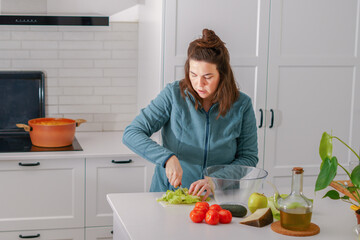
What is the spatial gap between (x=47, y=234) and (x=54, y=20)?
145 cm

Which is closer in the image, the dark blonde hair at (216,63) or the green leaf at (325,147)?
the green leaf at (325,147)

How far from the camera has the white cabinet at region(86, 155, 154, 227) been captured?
359cm

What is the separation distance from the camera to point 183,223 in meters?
2.16

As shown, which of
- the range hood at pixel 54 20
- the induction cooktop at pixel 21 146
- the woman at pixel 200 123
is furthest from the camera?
the range hood at pixel 54 20

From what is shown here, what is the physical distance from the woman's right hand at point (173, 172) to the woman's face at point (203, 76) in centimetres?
36

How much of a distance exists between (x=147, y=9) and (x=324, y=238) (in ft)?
7.70

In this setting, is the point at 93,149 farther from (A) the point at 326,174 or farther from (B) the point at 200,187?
(A) the point at 326,174

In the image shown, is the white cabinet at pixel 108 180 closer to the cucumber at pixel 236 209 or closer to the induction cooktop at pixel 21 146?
the induction cooktop at pixel 21 146

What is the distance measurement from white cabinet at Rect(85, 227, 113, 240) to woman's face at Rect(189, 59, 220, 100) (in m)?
1.47

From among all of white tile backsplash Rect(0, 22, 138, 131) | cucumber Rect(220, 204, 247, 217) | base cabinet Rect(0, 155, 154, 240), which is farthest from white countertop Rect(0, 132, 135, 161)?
cucumber Rect(220, 204, 247, 217)

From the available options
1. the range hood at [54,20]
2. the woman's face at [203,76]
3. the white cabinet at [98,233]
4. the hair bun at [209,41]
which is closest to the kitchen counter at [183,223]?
the woman's face at [203,76]

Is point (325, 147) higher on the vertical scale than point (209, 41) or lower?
lower

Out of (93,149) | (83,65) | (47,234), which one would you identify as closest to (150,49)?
(83,65)

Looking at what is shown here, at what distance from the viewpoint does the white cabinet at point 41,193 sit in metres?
3.48
